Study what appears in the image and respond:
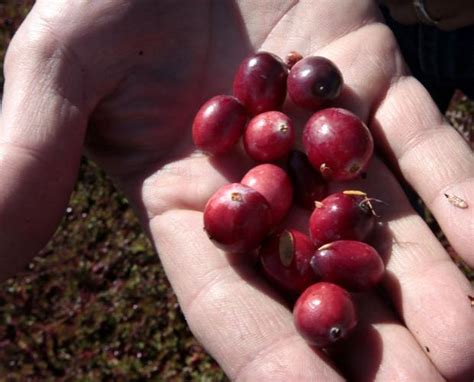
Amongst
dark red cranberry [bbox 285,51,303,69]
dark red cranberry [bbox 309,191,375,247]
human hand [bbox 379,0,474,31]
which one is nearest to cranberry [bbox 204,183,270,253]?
dark red cranberry [bbox 309,191,375,247]

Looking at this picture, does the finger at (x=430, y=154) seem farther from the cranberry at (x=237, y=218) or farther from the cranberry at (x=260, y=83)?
the cranberry at (x=237, y=218)

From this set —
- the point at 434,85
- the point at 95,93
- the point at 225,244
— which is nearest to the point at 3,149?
the point at 95,93

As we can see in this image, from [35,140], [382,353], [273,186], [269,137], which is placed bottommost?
[382,353]

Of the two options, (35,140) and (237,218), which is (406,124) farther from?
(35,140)

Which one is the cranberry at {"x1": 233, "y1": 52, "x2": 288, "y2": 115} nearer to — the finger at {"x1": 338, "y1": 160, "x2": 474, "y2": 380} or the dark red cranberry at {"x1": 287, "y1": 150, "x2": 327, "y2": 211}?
the dark red cranberry at {"x1": 287, "y1": 150, "x2": 327, "y2": 211}

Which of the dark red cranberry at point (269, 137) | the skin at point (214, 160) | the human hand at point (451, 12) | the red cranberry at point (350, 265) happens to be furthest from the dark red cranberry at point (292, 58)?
the red cranberry at point (350, 265)

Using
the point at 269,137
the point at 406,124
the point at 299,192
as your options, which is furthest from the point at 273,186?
the point at 406,124
